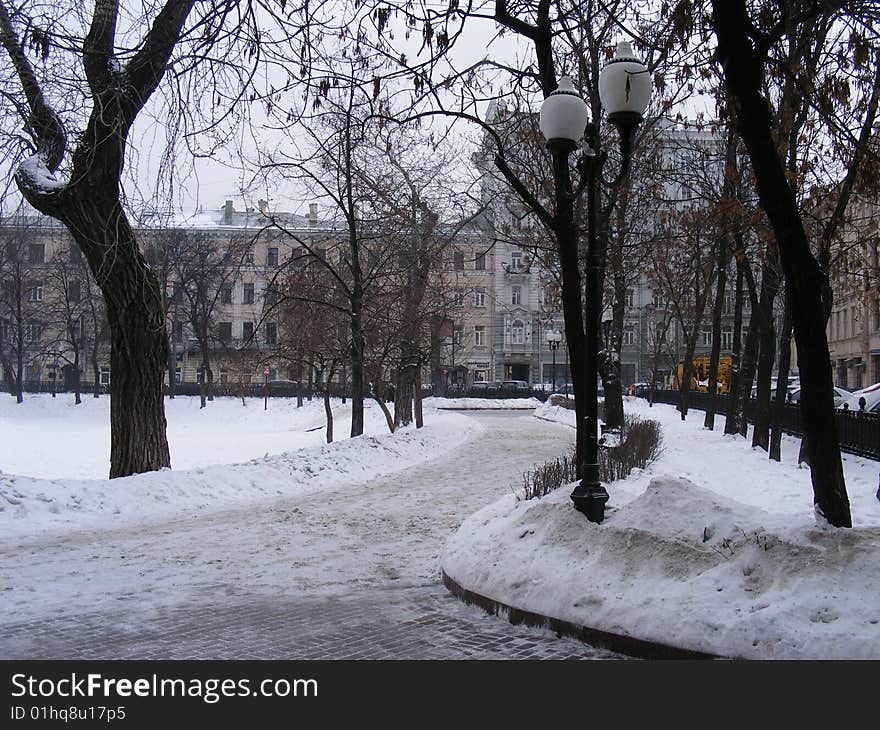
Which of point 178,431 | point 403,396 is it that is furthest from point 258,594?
point 178,431

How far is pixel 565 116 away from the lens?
26.1ft

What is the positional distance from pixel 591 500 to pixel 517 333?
73.7 m

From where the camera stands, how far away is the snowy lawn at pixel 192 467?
11562mm

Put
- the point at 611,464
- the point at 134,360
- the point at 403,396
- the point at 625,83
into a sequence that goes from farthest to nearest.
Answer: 1. the point at 403,396
2. the point at 134,360
3. the point at 611,464
4. the point at 625,83

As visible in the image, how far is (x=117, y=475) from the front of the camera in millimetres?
13875

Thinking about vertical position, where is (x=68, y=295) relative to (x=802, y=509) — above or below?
above

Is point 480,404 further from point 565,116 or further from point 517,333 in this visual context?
point 565,116

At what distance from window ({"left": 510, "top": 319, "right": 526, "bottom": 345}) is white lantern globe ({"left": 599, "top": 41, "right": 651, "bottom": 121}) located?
72361mm

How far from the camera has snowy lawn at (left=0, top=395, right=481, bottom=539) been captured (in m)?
11.6

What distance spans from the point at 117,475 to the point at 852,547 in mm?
11769

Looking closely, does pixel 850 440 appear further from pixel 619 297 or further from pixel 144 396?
pixel 144 396

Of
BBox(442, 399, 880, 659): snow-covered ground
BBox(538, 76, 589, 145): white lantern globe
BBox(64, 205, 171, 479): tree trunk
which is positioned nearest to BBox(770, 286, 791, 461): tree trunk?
BBox(538, 76, 589, 145): white lantern globe

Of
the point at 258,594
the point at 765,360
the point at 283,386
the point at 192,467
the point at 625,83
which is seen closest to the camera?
the point at 258,594
